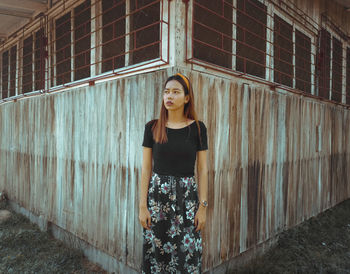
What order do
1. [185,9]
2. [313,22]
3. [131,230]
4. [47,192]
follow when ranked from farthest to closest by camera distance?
[313,22]
[47,192]
[131,230]
[185,9]

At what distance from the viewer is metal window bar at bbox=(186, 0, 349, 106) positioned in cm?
301

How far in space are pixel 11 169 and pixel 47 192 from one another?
6.88 ft

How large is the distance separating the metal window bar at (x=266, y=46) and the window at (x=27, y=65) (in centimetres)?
415

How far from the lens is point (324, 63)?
5277mm

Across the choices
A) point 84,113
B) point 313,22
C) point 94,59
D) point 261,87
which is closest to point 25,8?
point 94,59

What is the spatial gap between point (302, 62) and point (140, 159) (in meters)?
3.98

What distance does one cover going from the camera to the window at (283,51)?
13.6 ft

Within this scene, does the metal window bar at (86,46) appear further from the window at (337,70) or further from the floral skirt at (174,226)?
the window at (337,70)

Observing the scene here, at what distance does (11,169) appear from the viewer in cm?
585

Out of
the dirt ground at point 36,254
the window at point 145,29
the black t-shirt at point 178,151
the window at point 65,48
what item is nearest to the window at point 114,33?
the window at point 145,29

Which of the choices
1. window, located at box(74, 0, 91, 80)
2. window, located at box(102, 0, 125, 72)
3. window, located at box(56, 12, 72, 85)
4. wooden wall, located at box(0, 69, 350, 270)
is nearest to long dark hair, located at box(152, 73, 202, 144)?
wooden wall, located at box(0, 69, 350, 270)

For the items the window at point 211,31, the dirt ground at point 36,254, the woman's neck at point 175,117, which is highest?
the window at point 211,31

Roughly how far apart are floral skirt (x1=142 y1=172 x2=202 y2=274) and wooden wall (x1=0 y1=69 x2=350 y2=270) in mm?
717

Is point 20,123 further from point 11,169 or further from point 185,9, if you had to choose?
point 185,9
